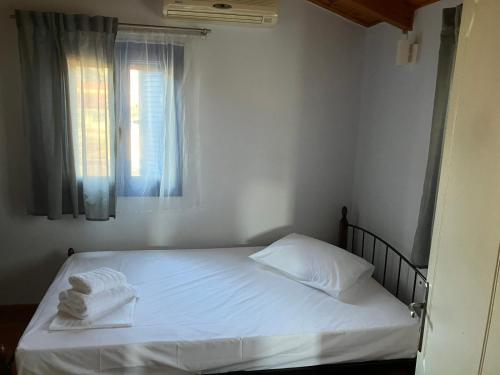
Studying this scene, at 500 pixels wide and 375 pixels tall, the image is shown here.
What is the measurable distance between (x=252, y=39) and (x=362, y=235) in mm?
1723

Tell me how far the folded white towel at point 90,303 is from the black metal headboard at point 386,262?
163 centimetres

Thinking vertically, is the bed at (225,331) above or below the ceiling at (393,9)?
below

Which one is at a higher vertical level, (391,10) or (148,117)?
(391,10)

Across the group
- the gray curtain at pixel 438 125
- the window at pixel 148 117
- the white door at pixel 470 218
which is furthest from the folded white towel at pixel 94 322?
the gray curtain at pixel 438 125

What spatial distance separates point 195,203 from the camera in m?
3.01

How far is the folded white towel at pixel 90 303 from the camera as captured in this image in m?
1.91

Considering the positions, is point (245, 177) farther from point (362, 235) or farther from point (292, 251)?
point (362, 235)

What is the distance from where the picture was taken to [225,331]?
75.7 inches

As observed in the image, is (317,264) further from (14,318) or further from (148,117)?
(14,318)

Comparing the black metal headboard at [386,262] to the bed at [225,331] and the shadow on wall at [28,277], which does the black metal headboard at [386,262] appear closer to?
the bed at [225,331]

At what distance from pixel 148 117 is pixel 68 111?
1.72 feet

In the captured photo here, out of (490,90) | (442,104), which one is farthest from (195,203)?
(490,90)

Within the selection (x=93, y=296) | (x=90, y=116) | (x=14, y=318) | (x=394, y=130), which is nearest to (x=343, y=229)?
(x=394, y=130)

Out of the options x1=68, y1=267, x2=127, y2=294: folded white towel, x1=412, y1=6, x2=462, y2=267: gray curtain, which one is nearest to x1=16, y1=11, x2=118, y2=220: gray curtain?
x1=68, y1=267, x2=127, y2=294: folded white towel
